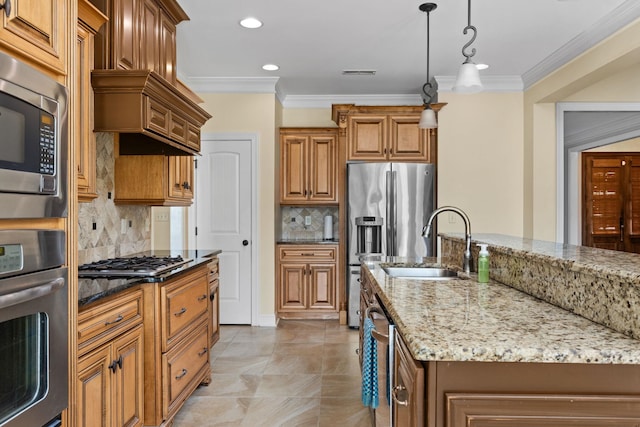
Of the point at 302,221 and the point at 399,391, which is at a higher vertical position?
the point at 302,221

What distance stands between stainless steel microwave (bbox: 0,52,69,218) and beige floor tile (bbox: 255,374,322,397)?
2.07m

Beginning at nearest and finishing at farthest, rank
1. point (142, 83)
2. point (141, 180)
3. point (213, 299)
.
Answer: point (142, 83) → point (141, 180) → point (213, 299)

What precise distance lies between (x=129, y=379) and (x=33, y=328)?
88 cm

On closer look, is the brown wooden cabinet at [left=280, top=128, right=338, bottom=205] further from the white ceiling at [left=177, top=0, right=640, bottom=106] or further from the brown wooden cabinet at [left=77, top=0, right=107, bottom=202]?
the brown wooden cabinet at [left=77, top=0, right=107, bottom=202]

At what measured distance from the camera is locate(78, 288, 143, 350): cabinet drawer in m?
1.63

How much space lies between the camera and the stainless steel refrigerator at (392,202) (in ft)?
14.8

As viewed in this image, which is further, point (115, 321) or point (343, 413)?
point (343, 413)

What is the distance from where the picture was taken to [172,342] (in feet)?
7.67

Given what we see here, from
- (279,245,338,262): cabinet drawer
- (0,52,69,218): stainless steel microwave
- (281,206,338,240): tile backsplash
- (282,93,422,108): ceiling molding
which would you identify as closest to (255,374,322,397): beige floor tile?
(279,245,338,262): cabinet drawer

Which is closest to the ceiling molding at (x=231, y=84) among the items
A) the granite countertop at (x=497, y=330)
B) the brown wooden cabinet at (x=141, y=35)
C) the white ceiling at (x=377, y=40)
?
the white ceiling at (x=377, y=40)

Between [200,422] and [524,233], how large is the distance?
148 inches

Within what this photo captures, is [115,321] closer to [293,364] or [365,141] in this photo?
[293,364]

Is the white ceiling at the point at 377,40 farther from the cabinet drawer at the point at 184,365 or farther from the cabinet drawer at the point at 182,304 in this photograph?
the cabinet drawer at the point at 184,365

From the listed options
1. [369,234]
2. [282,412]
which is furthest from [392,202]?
[282,412]
